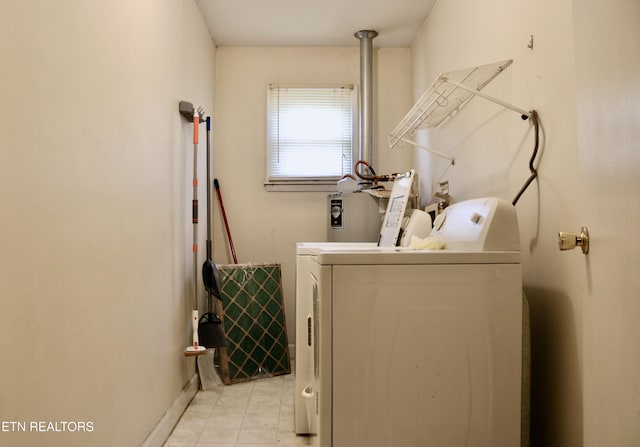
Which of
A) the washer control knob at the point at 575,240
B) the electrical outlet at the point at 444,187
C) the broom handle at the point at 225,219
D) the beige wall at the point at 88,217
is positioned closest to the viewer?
the washer control knob at the point at 575,240

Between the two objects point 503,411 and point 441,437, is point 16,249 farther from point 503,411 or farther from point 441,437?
point 503,411

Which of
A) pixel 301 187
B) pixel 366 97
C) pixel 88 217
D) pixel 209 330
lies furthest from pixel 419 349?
pixel 366 97

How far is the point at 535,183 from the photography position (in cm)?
151

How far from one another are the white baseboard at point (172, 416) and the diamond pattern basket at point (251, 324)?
30 cm

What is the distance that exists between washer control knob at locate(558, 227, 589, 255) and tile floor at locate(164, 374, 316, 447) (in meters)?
1.45

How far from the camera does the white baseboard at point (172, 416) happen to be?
1912 millimetres

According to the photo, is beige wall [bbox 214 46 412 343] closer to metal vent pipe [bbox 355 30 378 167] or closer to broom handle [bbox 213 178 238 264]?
broom handle [bbox 213 178 238 264]

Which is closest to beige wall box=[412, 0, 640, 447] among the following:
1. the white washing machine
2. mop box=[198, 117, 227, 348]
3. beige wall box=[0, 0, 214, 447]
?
the white washing machine

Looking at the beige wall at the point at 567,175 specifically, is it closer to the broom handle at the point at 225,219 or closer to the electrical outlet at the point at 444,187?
the electrical outlet at the point at 444,187

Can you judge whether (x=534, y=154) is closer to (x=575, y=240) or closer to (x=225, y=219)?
(x=575, y=240)

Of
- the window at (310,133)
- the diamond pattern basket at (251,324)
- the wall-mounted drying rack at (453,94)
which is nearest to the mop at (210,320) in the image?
the diamond pattern basket at (251,324)

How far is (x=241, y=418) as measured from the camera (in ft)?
7.70

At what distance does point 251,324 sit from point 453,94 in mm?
2131

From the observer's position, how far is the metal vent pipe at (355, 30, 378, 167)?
3.33 meters
